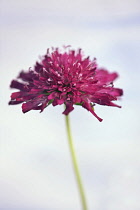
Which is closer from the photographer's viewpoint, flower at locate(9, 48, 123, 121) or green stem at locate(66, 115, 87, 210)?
green stem at locate(66, 115, 87, 210)

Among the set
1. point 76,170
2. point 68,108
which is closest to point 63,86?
point 68,108

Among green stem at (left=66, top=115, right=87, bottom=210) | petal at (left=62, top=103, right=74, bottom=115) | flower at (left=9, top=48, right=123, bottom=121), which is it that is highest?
flower at (left=9, top=48, right=123, bottom=121)

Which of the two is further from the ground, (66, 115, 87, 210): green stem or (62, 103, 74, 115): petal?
(62, 103, 74, 115): petal

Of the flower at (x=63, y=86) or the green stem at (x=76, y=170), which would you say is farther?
the flower at (x=63, y=86)

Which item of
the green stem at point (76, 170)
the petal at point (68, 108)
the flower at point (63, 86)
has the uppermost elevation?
the flower at point (63, 86)

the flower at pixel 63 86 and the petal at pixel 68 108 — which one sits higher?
the flower at pixel 63 86

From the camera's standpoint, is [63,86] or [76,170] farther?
[63,86]

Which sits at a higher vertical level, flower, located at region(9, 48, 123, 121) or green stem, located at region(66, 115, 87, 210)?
flower, located at region(9, 48, 123, 121)

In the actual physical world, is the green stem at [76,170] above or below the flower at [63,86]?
below

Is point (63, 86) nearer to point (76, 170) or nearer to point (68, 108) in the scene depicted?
point (68, 108)
